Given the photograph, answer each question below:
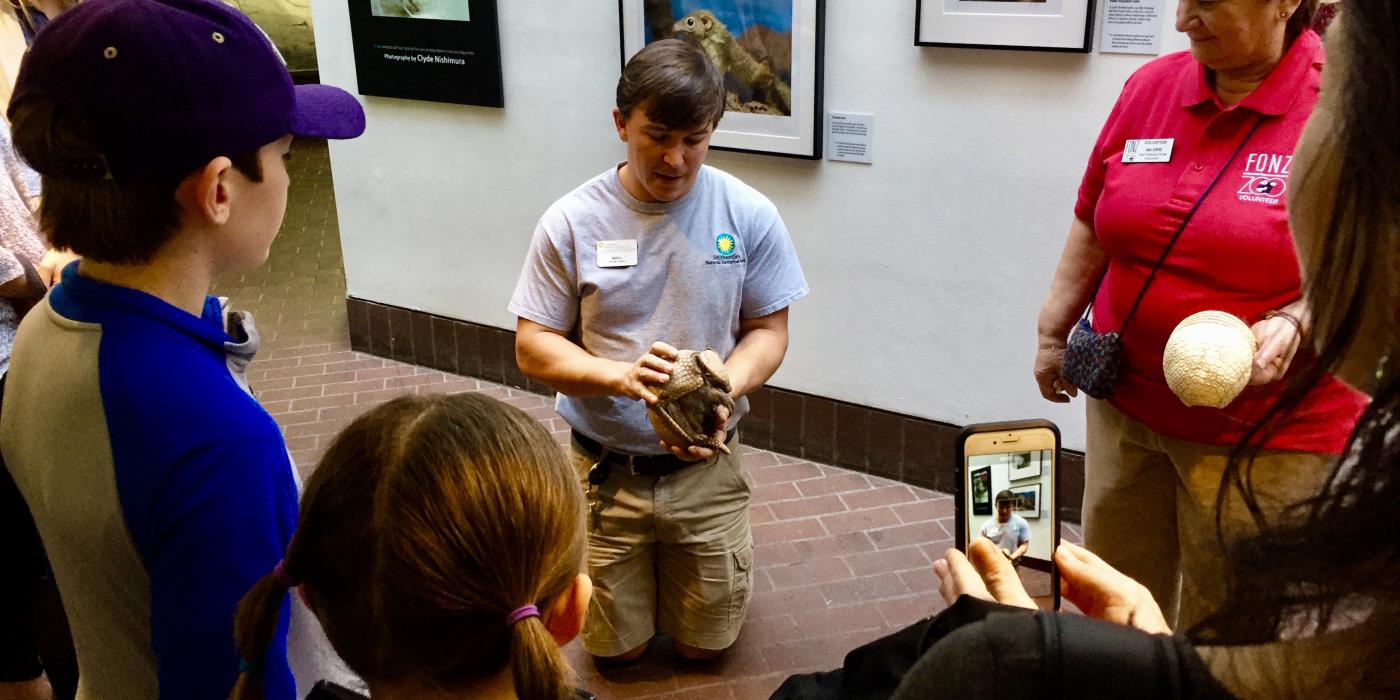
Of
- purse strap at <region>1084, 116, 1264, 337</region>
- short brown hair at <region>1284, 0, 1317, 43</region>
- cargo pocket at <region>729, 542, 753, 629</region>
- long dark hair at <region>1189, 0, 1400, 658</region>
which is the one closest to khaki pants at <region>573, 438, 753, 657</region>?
cargo pocket at <region>729, 542, 753, 629</region>

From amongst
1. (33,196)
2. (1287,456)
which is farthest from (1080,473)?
(33,196)

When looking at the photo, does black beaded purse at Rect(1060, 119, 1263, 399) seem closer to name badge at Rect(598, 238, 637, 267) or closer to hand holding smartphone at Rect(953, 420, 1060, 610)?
hand holding smartphone at Rect(953, 420, 1060, 610)

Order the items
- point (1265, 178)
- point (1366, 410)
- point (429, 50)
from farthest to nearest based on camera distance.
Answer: point (429, 50)
point (1265, 178)
point (1366, 410)

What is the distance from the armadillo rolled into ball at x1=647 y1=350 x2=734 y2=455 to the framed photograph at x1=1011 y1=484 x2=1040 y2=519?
793 mm

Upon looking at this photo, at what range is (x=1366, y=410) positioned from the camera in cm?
77

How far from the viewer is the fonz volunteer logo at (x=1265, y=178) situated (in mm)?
2068

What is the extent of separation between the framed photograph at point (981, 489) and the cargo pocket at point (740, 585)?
4.11ft

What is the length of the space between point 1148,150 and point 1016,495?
0.86 meters

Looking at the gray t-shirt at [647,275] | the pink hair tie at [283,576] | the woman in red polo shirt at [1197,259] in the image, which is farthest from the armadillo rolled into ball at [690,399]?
the pink hair tie at [283,576]

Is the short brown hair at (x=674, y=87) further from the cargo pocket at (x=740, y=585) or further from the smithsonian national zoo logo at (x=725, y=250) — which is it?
the cargo pocket at (x=740, y=585)

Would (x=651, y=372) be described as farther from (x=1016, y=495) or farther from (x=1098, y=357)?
(x=1098, y=357)

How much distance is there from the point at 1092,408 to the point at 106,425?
6.98 ft

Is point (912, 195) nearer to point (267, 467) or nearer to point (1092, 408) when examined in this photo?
point (1092, 408)

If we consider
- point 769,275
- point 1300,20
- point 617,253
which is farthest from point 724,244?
point 1300,20
